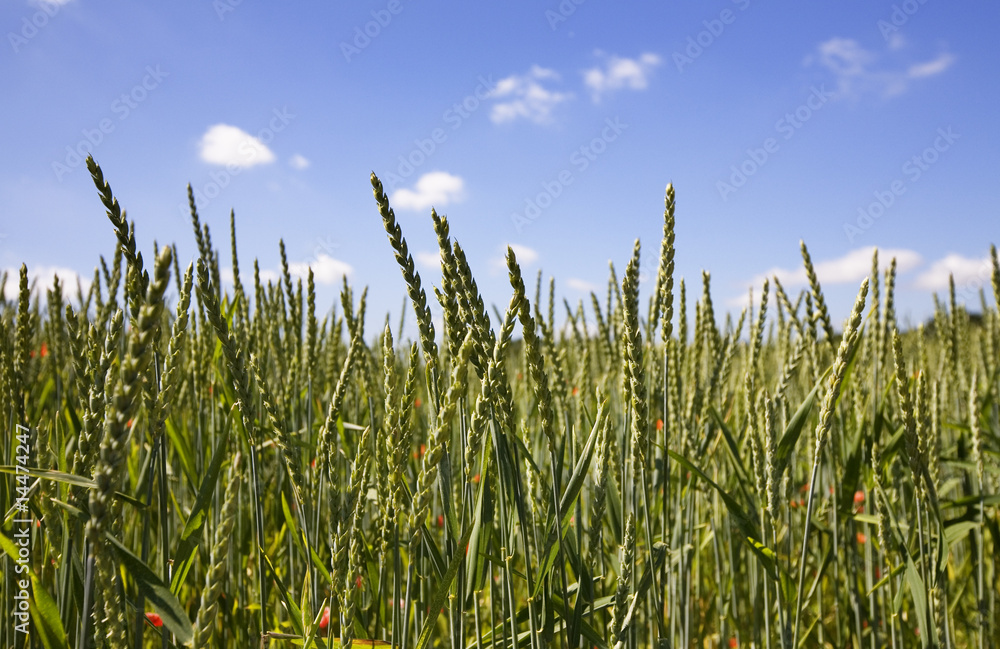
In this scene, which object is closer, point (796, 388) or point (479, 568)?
point (479, 568)

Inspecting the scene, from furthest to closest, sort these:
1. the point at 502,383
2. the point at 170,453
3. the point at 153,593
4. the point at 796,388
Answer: the point at 796,388 < the point at 170,453 < the point at 502,383 < the point at 153,593

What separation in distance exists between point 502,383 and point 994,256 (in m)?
1.55

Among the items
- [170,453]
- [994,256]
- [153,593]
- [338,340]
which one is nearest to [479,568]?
[153,593]

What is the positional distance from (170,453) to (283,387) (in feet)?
1.66

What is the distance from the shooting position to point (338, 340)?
71.8 inches

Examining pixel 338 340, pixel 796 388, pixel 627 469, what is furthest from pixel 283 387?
pixel 796 388

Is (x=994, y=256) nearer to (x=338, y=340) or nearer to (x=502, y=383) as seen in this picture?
(x=502, y=383)

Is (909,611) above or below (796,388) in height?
below

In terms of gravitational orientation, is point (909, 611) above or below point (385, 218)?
below

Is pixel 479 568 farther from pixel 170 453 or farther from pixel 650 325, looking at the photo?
pixel 170 453

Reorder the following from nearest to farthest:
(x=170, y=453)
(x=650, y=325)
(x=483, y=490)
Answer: (x=483, y=490)
(x=650, y=325)
(x=170, y=453)

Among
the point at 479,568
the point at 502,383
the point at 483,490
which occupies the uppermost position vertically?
the point at 502,383

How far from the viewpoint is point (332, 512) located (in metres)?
0.68

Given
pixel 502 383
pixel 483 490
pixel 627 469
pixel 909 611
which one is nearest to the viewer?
pixel 502 383
